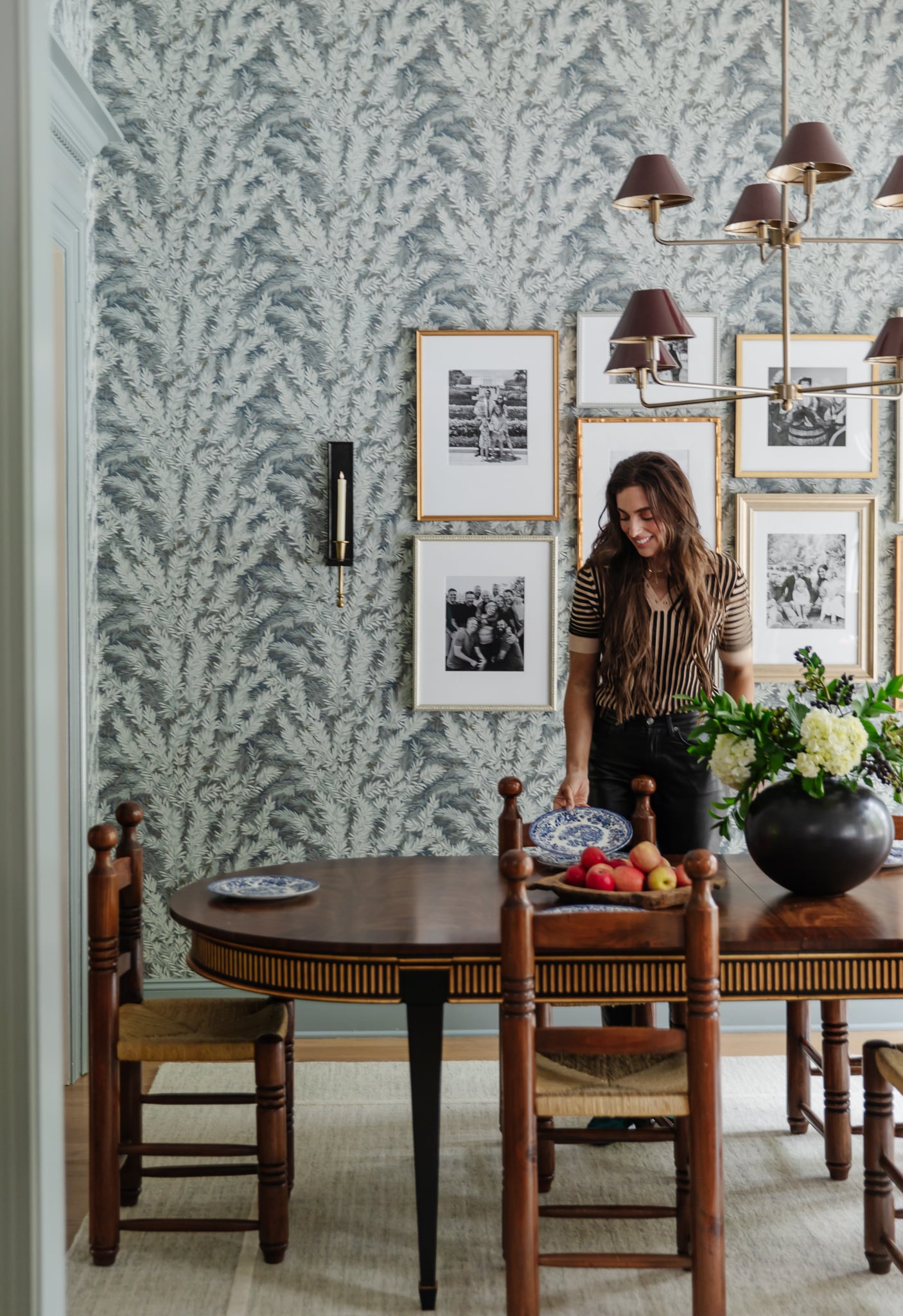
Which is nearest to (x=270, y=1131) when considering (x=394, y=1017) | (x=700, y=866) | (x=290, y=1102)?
(x=290, y=1102)

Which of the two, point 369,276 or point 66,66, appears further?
point 369,276

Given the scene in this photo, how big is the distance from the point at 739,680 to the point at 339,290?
1903 mm

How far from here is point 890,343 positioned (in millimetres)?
2877

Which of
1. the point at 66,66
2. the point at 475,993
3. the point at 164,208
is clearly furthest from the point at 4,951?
the point at 164,208

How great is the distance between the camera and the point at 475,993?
2.20 m

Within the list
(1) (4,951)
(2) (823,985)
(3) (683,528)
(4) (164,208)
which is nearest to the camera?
(1) (4,951)

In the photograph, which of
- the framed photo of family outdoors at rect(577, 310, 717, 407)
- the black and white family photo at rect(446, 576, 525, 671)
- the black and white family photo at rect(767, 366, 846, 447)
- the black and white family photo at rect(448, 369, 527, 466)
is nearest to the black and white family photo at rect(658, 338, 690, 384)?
the framed photo of family outdoors at rect(577, 310, 717, 407)

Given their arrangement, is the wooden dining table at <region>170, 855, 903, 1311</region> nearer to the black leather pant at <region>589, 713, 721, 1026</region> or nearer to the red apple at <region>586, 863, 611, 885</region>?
the red apple at <region>586, 863, 611, 885</region>

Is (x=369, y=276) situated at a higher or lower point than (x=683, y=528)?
higher

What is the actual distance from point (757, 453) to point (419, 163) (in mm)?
1517

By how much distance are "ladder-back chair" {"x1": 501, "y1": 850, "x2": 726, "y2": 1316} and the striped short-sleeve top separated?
3.60 ft

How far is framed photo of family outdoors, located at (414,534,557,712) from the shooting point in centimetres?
401

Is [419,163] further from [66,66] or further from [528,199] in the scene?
[66,66]

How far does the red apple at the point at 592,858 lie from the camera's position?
8.16 feet
